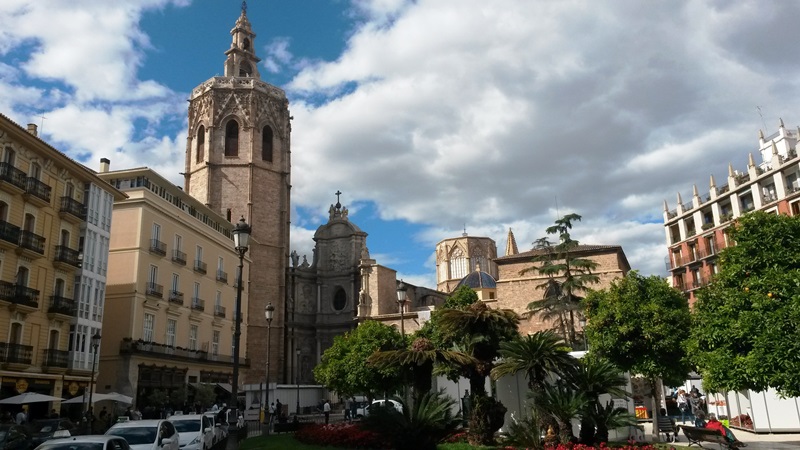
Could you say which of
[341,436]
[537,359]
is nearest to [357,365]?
[341,436]

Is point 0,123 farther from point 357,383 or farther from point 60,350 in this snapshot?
point 357,383

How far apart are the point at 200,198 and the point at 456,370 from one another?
4299cm

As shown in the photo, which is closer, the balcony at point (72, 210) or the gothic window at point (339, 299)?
the balcony at point (72, 210)

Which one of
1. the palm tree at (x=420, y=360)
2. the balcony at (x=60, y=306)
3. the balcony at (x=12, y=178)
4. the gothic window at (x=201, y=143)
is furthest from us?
the gothic window at (x=201, y=143)

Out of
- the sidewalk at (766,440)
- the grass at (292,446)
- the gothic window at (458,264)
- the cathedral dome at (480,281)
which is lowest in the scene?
the sidewalk at (766,440)

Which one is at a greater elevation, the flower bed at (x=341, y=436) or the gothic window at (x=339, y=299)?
the gothic window at (x=339, y=299)

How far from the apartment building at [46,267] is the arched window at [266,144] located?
92.5 ft

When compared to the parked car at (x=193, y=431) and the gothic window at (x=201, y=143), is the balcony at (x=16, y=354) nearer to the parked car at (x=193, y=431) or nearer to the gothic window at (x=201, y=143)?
the parked car at (x=193, y=431)

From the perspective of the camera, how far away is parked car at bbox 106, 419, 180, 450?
39.8 feet

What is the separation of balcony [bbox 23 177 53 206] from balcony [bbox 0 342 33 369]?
19.9 feet

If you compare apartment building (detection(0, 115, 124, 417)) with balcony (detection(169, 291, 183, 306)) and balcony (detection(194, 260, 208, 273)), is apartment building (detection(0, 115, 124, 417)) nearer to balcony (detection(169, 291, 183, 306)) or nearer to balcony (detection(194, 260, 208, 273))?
balcony (detection(169, 291, 183, 306))

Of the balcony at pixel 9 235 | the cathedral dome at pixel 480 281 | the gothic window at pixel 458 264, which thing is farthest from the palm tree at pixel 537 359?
the gothic window at pixel 458 264

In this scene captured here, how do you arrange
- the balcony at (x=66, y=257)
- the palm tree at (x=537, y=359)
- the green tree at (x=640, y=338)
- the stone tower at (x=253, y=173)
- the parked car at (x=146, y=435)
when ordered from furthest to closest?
the stone tower at (x=253, y=173)
the balcony at (x=66, y=257)
the green tree at (x=640, y=338)
the palm tree at (x=537, y=359)
the parked car at (x=146, y=435)

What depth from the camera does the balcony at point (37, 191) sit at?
2469 cm
